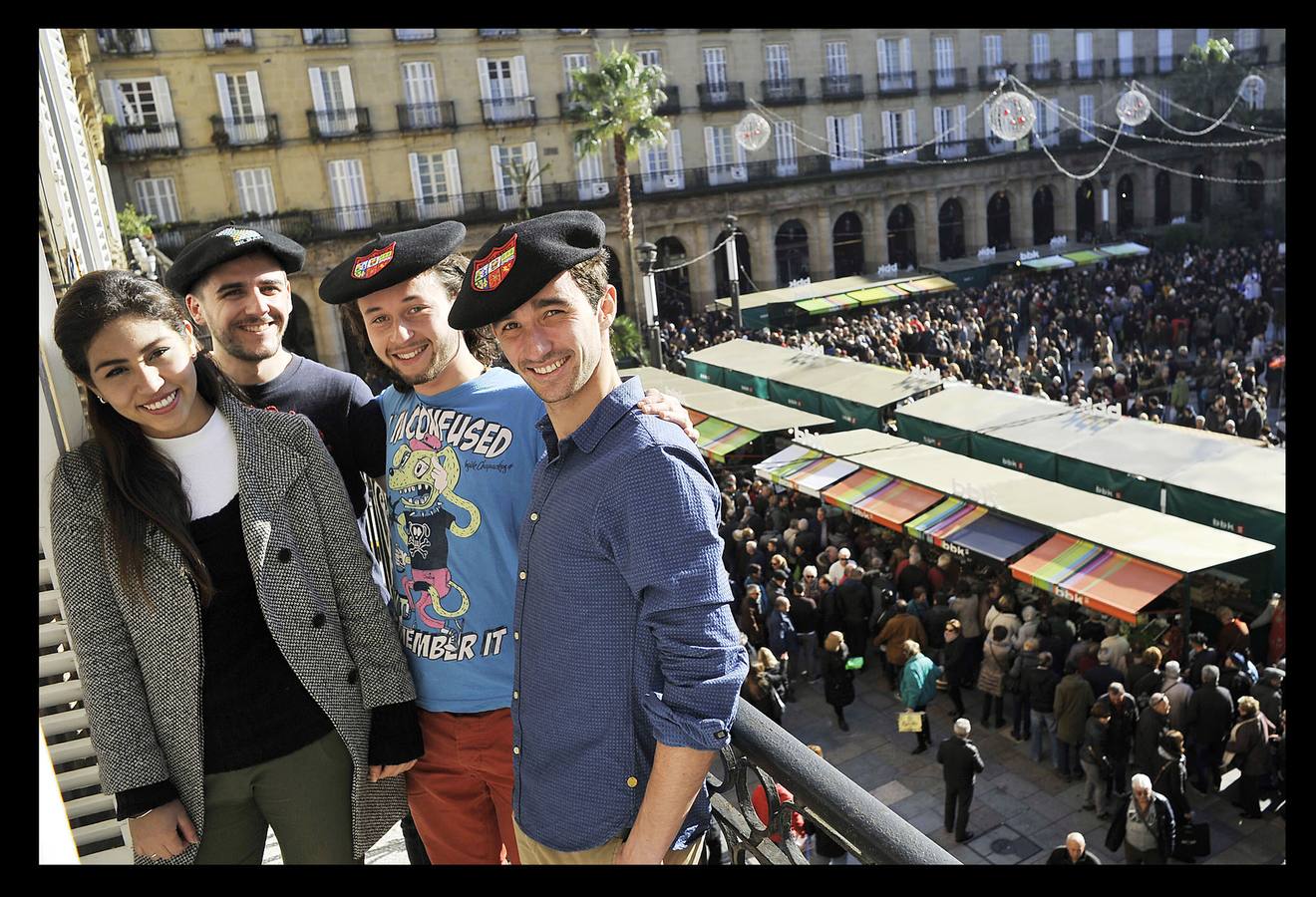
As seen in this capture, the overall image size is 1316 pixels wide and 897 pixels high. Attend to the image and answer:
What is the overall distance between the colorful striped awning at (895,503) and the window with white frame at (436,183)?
80.0 ft

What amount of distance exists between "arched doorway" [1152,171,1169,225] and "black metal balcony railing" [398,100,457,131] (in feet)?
102

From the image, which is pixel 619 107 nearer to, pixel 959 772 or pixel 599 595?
pixel 959 772

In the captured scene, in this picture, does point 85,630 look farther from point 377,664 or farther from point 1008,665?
point 1008,665

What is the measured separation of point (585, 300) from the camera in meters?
2.20

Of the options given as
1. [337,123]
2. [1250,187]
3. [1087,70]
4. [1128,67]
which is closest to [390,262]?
[337,123]

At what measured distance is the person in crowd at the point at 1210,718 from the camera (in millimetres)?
8883

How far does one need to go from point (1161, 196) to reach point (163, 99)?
40556 millimetres

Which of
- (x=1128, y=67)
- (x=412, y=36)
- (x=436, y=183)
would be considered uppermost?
(x=412, y=36)

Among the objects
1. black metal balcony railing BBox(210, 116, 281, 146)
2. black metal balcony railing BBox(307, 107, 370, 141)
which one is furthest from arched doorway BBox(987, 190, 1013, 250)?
black metal balcony railing BBox(210, 116, 281, 146)

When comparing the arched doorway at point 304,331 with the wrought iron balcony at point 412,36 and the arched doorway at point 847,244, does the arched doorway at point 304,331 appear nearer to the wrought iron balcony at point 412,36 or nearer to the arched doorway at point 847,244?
the wrought iron balcony at point 412,36

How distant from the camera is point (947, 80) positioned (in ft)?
137

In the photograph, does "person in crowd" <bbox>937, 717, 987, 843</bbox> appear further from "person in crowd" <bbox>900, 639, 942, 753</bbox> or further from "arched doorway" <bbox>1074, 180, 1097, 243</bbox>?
"arched doorway" <bbox>1074, 180, 1097, 243</bbox>
